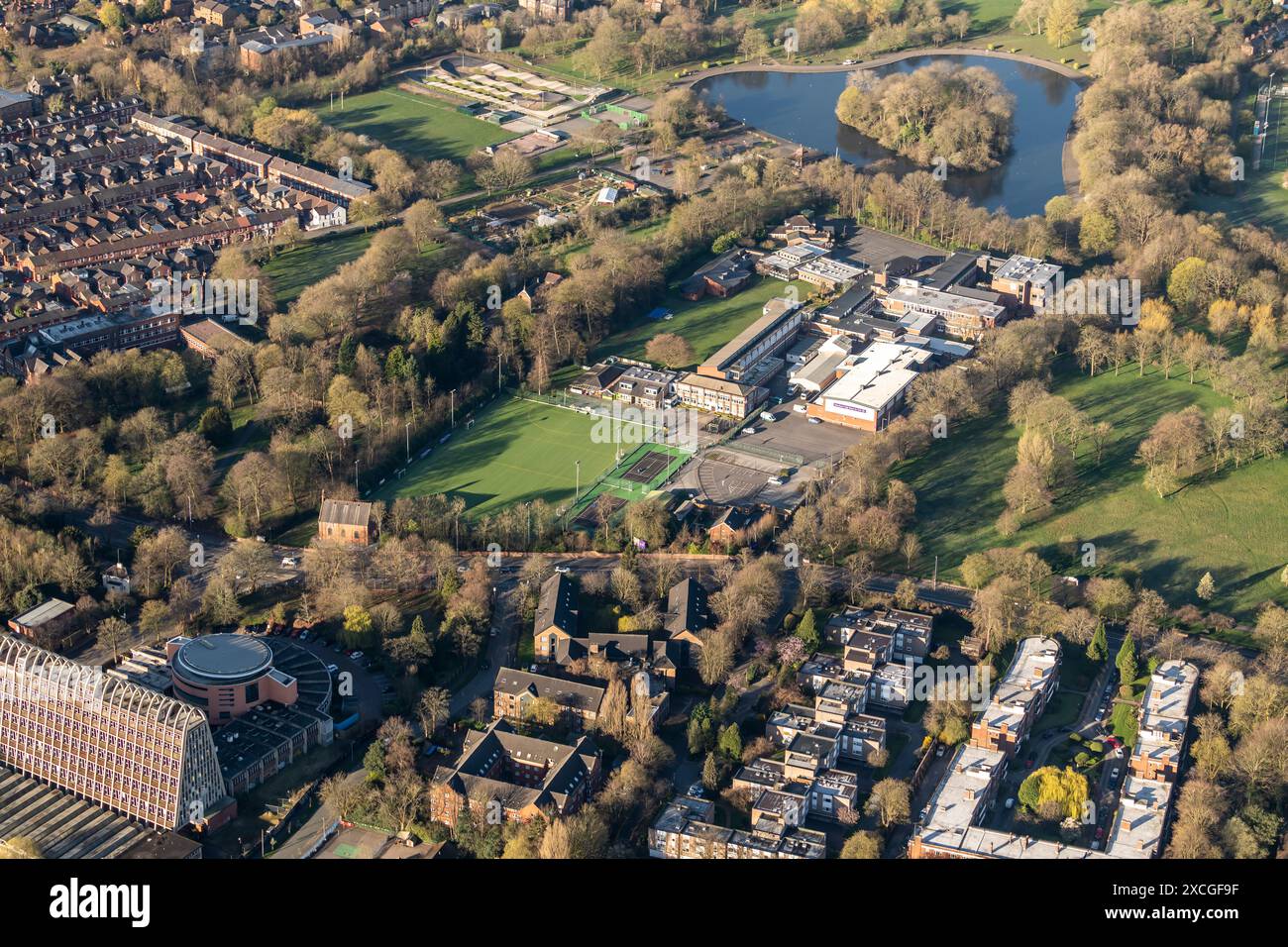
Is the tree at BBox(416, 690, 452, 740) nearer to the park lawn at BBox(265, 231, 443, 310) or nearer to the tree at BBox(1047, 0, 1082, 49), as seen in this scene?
the park lawn at BBox(265, 231, 443, 310)

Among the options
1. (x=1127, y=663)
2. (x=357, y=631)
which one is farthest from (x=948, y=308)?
(x=357, y=631)

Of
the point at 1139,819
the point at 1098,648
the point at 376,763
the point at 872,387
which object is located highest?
the point at 872,387

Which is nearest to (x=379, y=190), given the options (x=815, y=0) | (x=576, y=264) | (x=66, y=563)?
(x=576, y=264)

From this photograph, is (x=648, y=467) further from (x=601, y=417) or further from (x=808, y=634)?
(x=808, y=634)

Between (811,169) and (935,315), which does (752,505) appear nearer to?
(935,315)

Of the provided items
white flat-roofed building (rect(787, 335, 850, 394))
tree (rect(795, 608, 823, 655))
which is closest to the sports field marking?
white flat-roofed building (rect(787, 335, 850, 394))
